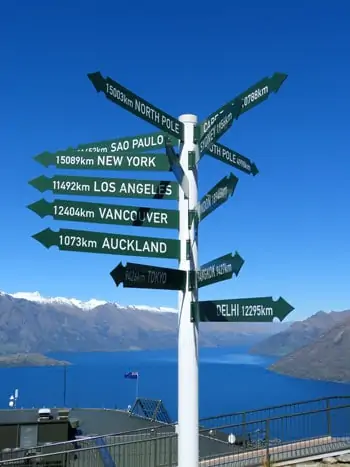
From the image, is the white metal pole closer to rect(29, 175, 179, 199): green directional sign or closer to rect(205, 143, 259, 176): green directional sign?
rect(29, 175, 179, 199): green directional sign

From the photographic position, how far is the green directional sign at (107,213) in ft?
18.1

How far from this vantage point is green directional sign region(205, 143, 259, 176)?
6125mm

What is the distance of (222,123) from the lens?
5.45 metres

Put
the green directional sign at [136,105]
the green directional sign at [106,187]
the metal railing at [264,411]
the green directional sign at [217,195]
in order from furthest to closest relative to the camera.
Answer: the metal railing at [264,411]
the green directional sign at [106,187]
the green directional sign at [217,195]
the green directional sign at [136,105]

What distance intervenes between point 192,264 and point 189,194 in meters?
0.69

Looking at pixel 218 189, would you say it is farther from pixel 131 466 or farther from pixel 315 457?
pixel 131 466

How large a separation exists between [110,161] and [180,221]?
103cm

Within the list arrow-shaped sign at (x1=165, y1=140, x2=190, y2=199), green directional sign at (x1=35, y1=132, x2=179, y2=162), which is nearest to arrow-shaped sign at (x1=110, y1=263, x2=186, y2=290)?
arrow-shaped sign at (x1=165, y1=140, x2=190, y2=199)

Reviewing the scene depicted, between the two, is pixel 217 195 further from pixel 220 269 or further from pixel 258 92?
pixel 258 92

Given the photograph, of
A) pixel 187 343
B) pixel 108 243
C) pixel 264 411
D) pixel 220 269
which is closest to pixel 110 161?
pixel 108 243

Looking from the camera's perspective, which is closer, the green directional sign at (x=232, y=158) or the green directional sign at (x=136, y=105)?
the green directional sign at (x=136, y=105)

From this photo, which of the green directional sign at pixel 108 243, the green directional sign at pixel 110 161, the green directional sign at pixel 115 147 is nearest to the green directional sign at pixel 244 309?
the green directional sign at pixel 108 243

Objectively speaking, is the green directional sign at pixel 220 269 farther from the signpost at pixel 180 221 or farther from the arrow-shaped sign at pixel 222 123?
the arrow-shaped sign at pixel 222 123

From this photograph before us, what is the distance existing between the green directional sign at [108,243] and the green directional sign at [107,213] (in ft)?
0.69
